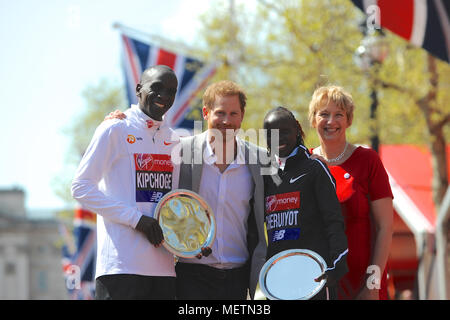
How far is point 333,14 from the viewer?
639 inches

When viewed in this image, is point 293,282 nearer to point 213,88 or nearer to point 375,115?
point 213,88

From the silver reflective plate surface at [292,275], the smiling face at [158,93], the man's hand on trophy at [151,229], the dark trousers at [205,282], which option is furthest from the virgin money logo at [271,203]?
the smiling face at [158,93]

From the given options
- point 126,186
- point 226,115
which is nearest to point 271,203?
point 226,115

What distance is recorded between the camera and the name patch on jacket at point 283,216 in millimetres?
4715

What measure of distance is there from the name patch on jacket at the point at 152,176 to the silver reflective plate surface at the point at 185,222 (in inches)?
5.2

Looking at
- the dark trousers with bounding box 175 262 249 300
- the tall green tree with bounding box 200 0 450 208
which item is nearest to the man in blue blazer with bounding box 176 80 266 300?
the dark trousers with bounding box 175 262 249 300

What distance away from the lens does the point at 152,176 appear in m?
4.83

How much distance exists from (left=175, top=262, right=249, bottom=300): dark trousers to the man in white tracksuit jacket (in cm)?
12

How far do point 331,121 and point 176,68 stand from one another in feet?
37.9

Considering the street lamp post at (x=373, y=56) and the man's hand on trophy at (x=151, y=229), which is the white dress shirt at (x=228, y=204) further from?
the street lamp post at (x=373, y=56)

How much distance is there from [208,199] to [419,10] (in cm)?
330

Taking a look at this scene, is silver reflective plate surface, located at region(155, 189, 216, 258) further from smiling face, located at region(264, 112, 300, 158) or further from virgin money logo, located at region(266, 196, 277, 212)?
smiling face, located at region(264, 112, 300, 158)

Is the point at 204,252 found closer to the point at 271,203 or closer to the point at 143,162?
the point at 271,203

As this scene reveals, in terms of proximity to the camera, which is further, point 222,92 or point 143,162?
point 222,92
